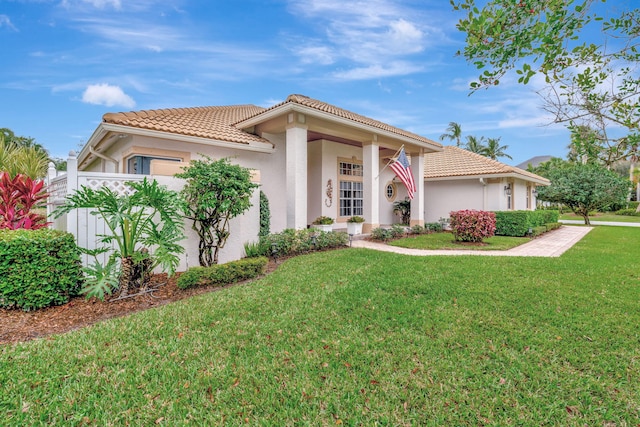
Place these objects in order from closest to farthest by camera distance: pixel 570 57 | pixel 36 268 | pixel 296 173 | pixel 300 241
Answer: pixel 570 57 → pixel 36 268 → pixel 300 241 → pixel 296 173

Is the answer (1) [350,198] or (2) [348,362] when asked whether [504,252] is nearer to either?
(1) [350,198]

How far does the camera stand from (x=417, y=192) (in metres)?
15.6

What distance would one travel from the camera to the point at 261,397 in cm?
278

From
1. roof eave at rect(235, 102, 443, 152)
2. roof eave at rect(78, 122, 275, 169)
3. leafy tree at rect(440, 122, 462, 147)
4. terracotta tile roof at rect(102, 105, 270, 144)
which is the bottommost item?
roof eave at rect(78, 122, 275, 169)

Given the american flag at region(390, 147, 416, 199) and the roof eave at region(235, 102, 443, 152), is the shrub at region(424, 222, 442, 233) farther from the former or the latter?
the roof eave at region(235, 102, 443, 152)

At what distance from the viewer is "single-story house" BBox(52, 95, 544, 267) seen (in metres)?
8.31

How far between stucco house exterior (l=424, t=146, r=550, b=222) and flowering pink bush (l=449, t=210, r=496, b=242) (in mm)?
5731

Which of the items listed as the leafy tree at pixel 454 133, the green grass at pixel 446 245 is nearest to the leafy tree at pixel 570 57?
the green grass at pixel 446 245

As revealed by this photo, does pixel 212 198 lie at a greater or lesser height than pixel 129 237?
greater

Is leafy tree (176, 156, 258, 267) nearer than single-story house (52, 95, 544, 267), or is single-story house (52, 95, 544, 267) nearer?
leafy tree (176, 156, 258, 267)

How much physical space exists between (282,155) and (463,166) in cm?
1184

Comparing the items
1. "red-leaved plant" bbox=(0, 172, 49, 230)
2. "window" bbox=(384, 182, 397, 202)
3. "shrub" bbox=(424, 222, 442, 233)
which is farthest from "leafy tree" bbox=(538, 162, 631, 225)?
"red-leaved plant" bbox=(0, 172, 49, 230)

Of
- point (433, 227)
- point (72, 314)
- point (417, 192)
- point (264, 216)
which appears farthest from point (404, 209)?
point (72, 314)

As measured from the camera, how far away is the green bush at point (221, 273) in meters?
5.89
